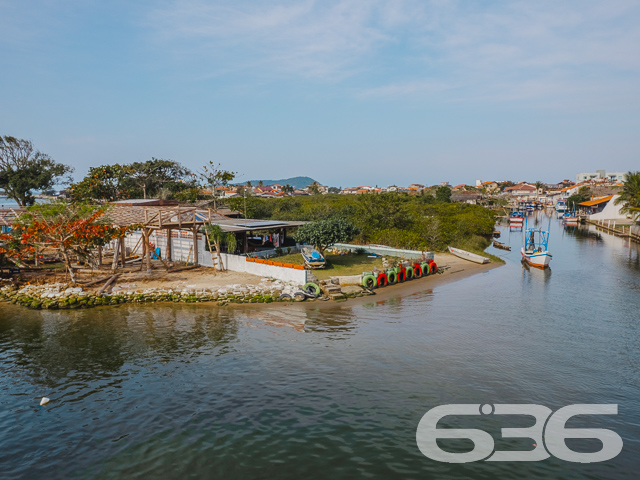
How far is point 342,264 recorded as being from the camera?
2772cm

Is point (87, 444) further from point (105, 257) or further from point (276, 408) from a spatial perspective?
point (105, 257)

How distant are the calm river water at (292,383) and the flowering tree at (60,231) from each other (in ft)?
12.0

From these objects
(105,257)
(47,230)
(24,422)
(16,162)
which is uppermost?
(16,162)

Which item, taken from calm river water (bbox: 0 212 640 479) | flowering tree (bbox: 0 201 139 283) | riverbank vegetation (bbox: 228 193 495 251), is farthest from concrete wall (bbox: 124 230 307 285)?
riverbank vegetation (bbox: 228 193 495 251)

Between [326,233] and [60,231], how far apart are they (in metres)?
14.3

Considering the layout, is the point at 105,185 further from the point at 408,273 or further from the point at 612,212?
the point at 612,212

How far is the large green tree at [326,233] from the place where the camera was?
26672 millimetres

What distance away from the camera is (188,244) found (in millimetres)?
27578

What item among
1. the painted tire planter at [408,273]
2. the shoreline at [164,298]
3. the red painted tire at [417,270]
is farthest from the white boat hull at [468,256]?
the shoreline at [164,298]

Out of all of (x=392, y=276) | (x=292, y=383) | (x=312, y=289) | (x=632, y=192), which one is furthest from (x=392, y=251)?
(x=632, y=192)

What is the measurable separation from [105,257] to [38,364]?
16589 millimetres

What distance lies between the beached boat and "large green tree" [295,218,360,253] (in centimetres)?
1210

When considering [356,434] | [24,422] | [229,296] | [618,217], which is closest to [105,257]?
[229,296]

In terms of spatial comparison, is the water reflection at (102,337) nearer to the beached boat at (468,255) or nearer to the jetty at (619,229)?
the beached boat at (468,255)
